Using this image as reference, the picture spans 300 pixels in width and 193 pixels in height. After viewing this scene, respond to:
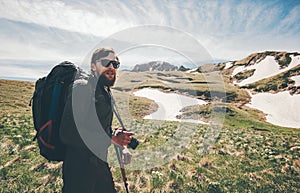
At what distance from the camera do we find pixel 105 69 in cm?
349

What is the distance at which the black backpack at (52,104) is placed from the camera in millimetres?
3137

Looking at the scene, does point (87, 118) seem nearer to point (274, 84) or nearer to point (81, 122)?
point (81, 122)

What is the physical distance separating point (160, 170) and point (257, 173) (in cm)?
349

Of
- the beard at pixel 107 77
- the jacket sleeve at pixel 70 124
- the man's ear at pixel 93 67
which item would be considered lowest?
the jacket sleeve at pixel 70 124

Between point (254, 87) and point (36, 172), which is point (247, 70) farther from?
point (36, 172)

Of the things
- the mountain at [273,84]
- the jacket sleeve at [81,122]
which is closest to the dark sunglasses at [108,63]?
the jacket sleeve at [81,122]

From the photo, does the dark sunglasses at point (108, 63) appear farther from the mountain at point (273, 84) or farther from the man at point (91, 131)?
the mountain at point (273, 84)

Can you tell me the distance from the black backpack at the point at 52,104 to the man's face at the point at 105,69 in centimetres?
22

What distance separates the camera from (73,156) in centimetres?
339

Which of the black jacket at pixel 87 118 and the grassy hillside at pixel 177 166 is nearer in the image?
the black jacket at pixel 87 118

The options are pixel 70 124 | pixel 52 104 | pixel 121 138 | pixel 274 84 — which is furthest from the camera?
pixel 274 84

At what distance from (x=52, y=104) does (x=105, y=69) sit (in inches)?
35.1

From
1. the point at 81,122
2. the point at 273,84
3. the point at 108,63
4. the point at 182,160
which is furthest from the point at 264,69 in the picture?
the point at 81,122

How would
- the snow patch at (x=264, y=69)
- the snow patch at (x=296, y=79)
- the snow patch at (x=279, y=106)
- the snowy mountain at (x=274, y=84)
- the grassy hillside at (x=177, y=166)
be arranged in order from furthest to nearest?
the snow patch at (x=264, y=69), the snow patch at (x=296, y=79), the snowy mountain at (x=274, y=84), the snow patch at (x=279, y=106), the grassy hillside at (x=177, y=166)
